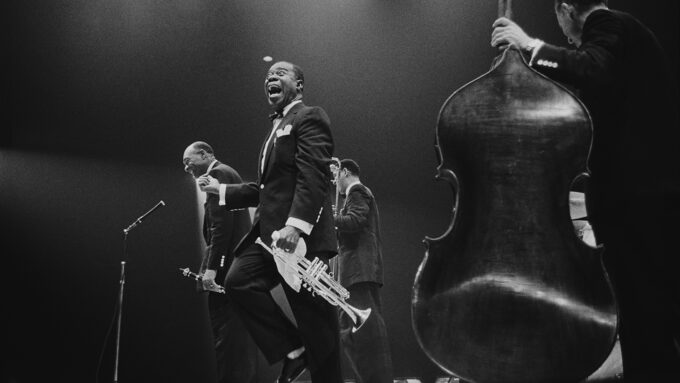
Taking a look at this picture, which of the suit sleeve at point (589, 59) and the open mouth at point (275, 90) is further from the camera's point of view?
the open mouth at point (275, 90)

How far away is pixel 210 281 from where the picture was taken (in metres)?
4.33

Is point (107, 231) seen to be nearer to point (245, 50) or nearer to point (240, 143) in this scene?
point (240, 143)

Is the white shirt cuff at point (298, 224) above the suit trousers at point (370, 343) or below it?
above

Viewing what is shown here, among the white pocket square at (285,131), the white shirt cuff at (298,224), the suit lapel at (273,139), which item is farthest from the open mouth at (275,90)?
the white shirt cuff at (298,224)

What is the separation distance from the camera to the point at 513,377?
153 cm

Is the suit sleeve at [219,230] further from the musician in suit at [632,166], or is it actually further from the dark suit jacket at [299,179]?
the musician in suit at [632,166]

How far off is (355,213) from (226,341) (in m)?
1.29

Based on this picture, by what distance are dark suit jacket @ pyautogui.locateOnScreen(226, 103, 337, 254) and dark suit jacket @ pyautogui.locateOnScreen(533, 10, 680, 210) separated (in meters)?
1.20

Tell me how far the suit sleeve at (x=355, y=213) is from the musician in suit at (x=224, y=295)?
29.8 inches

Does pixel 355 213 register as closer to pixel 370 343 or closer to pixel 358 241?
pixel 358 241

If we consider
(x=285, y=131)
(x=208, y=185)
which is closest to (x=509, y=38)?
(x=285, y=131)

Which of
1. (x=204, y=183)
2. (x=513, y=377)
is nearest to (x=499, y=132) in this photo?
(x=513, y=377)

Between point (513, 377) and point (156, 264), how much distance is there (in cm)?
494

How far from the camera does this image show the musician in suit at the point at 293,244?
2.66 meters
